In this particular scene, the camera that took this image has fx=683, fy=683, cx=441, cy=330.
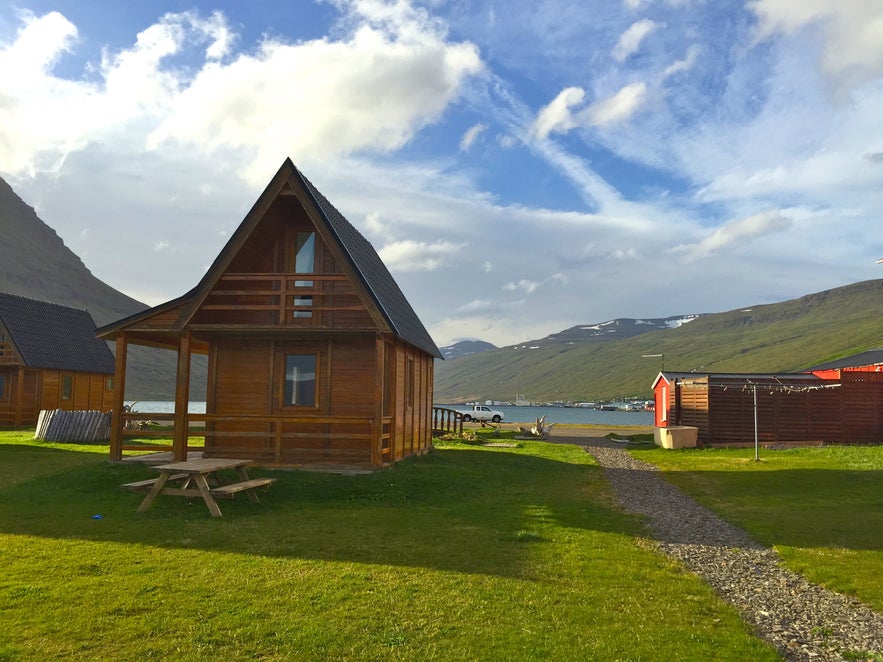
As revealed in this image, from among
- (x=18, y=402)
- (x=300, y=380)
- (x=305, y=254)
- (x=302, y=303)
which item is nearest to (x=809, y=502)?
(x=300, y=380)

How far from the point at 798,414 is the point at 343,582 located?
111ft

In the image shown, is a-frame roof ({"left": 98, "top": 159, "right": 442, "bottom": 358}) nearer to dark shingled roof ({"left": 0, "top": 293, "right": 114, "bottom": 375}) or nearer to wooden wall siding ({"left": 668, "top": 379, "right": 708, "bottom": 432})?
wooden wall siding ({"left": 668, "top": 379, "right": 708, "bottom": 432})

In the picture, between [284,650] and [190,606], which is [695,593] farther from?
[190,606]

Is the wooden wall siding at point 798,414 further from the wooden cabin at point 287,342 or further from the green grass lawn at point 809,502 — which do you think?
the wooden cabin at point 287,342

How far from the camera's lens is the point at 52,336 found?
42.0m

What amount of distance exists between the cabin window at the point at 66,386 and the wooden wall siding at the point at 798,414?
37464mm

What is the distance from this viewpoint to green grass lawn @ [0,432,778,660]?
21.8 feet

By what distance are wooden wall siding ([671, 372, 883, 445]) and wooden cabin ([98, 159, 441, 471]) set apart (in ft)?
71.5

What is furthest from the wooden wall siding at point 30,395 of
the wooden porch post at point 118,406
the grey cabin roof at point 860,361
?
the grey cabin roof at point 860,361

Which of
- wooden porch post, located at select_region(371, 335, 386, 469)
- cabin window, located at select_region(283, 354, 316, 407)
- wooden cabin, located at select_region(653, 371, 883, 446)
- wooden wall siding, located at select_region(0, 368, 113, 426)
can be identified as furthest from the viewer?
wooden wall siding, located at select_region(0, 368, 113, 426)

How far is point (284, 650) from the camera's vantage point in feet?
21.1

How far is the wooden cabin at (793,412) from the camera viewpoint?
Answer: 117 ft

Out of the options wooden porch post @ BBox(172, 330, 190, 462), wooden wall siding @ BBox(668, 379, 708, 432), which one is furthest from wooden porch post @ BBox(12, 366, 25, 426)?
wooden wall siding @ BBox(668, 379, 708, 432)

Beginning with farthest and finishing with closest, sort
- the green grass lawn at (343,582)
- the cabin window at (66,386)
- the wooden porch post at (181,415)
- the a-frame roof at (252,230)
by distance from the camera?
the cabin window at (66,386)
the wooden porch post at (181,415)
the a-frame roof at (252,230)
the green grass lawn at (343,582)
